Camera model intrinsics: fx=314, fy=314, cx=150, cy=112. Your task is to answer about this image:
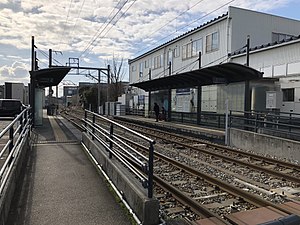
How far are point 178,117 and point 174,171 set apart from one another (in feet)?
55.6

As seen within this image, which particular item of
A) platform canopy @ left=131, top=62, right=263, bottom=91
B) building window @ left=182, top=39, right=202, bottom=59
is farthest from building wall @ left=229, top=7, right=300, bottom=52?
platform canopy @ left=131, top=62, right=263, bottom=91

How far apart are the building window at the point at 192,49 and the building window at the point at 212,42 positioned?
1445 millimetres

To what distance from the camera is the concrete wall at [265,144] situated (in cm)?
1152

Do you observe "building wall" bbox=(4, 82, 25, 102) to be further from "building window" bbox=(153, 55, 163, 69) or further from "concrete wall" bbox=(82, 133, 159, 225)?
"concrete wall" bbox=(82, 133, 159, 225)

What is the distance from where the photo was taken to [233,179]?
27.1 feet

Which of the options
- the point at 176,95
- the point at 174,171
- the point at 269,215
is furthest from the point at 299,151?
the point at 176,95

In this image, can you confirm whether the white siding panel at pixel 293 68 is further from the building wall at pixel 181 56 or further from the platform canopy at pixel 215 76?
the building wall at pixel 181 56

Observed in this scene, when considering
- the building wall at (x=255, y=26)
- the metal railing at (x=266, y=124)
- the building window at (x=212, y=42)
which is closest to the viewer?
the metal railing at (x=266, y=124)

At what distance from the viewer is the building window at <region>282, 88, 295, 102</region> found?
20422mm

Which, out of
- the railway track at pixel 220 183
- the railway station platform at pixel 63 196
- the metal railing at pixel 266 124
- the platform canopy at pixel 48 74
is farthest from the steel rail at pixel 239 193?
the platform canopy at pixel 48 74

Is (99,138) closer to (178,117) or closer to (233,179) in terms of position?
(233,179)

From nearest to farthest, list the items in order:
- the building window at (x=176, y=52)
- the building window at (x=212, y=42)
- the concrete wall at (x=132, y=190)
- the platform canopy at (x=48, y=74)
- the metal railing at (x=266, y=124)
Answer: the concrete wall at (x=132, y=190) < the metal railing at (x=266, y=124) < the platform canopy at (x=48, y=74) < the building window at (x=212, y=42) < the building window at (x=176, y=52)

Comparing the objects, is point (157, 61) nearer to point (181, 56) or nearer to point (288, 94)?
point (181, 56)

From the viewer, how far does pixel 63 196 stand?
219 inches
